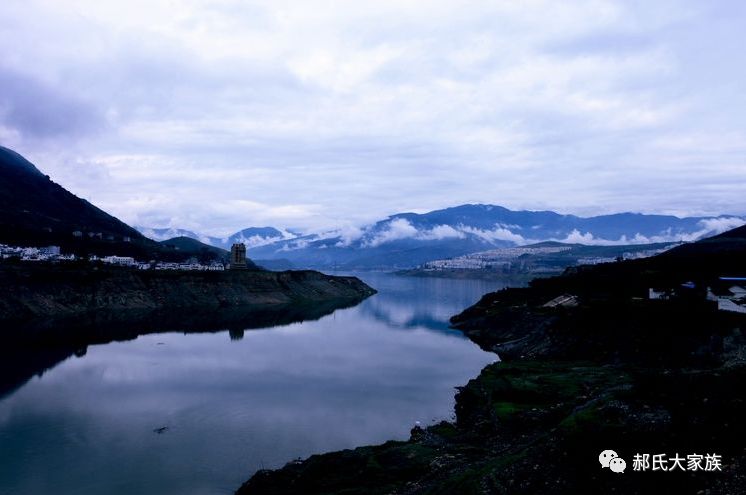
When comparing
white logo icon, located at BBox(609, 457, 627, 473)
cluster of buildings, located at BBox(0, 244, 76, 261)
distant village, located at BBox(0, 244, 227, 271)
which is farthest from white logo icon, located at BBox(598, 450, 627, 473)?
cluster of buildings, located at BBox(0, 244, 76, 261)

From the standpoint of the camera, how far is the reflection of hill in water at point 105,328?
221ft

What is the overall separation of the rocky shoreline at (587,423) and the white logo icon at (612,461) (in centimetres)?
25

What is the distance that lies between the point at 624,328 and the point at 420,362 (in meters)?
25.1

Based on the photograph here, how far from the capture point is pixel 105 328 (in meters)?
101

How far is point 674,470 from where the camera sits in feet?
66.2

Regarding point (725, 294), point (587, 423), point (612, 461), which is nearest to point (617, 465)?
point (612, 461)

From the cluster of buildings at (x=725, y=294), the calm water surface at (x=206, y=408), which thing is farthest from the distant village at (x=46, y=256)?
the cluster of buildings at (x=725, y=294)

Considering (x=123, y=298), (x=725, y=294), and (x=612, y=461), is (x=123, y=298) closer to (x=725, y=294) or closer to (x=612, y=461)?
(x=725, y=294)

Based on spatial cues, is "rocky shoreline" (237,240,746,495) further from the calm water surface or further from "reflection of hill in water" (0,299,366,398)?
"reflection of hill in water" (0,299,366,398)

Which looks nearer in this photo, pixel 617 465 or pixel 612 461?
pixel 617 465

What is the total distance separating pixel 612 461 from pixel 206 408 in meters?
36.3

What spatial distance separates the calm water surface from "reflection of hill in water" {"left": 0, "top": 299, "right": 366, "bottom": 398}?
3.25m

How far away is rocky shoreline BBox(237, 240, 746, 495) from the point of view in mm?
21531

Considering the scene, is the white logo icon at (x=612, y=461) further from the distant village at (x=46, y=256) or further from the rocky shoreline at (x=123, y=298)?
the distant village at (x=46, y=256)
